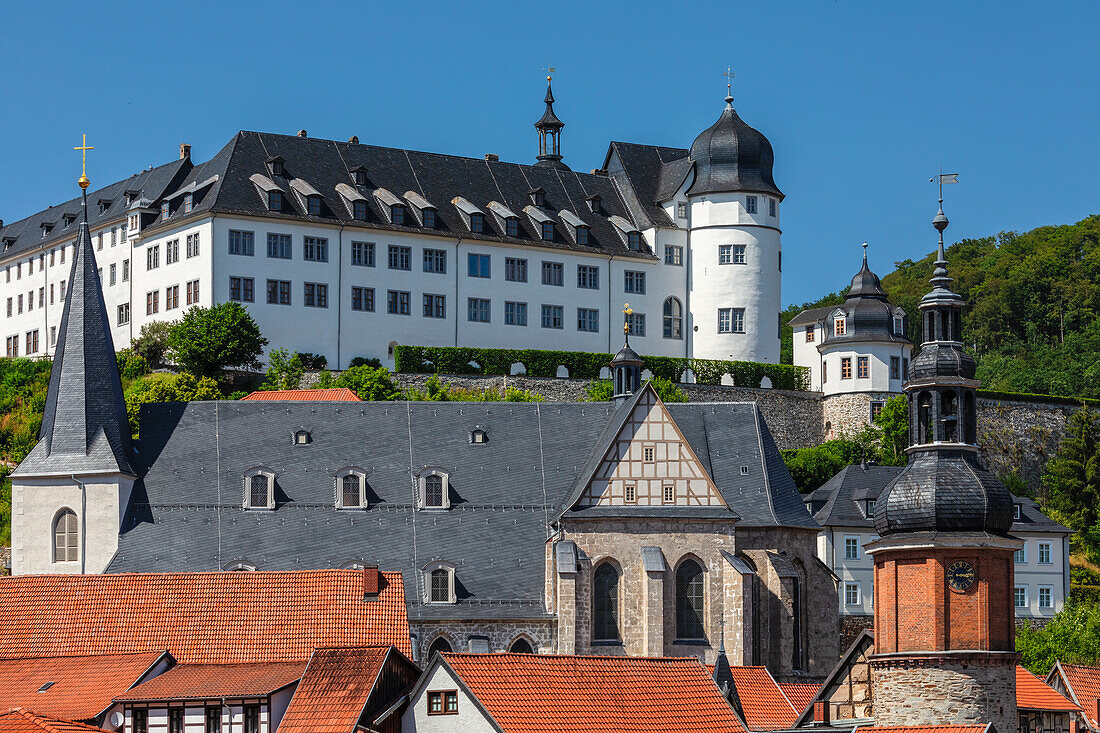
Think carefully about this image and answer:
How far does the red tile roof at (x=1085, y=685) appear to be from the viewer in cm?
5978

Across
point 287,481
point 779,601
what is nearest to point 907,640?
point 779,601

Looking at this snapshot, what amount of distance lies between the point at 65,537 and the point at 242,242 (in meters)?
31.0

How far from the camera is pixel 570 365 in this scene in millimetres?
92938

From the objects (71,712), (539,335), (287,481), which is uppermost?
(539,335)

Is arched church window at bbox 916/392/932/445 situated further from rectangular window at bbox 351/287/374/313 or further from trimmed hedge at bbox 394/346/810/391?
rectangular window at bbox 351/287/374/313

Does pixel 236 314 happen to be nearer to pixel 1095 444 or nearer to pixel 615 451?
pixel 615 451

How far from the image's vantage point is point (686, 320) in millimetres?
99438

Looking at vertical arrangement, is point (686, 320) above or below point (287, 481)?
above

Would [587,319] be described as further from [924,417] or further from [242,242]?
[924,417]

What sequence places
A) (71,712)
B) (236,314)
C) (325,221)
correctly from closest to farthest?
(71,712)
(236,314)
(325,221)

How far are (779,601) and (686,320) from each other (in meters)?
39.7

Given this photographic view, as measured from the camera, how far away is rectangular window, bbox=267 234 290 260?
90188 millimetres

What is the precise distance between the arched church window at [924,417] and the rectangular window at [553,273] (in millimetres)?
49115

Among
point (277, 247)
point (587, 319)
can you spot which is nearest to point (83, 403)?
point (277, 247)
